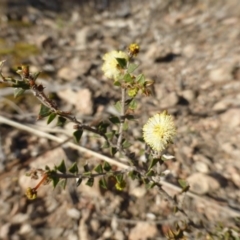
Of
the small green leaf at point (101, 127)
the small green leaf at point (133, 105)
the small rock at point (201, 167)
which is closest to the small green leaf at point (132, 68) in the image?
the small green leaf at point (133, 105)

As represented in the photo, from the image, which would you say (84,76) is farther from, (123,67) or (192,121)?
(123,67)

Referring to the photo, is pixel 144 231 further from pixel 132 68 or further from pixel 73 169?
pixel 132 68

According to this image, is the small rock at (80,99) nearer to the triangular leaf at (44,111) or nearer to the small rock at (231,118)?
the small rock at (231,118)

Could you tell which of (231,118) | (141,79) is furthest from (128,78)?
(231,118)

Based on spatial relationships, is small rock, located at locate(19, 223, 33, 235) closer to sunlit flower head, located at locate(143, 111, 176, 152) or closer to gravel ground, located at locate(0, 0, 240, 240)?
gravel ground, located at locate(0, 0, 240, 240)

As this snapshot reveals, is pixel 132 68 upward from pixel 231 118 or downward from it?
upward

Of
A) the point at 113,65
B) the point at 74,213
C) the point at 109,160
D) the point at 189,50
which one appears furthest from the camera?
the point at 189,50
